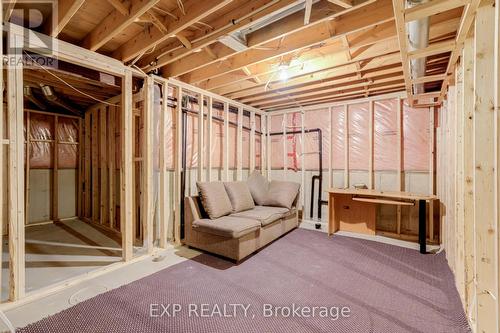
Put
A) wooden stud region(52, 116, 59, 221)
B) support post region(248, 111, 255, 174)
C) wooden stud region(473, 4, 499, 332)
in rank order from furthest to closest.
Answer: support post region(248, 111, 255, 174), wooden stud region(52, 116, 59, 221), wooden stud region(473, 4, 499, 332)

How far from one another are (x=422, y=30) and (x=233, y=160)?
3.37 metres

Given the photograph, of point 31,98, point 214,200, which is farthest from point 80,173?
point 214,200

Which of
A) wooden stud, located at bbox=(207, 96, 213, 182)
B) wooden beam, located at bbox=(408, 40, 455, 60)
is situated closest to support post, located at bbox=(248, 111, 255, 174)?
wooden stud, located at bbox=(207, 96, 213, 182)

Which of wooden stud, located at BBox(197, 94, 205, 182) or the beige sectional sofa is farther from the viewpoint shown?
wooden stud, located at BBox(197, 94, 205, 182)

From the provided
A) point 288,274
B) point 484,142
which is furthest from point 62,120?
point 484,142

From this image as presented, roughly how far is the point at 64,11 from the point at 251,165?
11.8ft

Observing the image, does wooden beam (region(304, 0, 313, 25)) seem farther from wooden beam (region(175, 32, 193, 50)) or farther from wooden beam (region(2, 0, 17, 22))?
wooden beam (region(2, 0, 17, 22))

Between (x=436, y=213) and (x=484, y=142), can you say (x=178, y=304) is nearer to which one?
(x=484, y=142)

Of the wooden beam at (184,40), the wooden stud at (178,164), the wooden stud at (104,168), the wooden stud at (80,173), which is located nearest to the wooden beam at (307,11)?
the wooden beam at (184,40)

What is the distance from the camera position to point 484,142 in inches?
56.9

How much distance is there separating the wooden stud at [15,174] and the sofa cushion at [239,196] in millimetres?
2302

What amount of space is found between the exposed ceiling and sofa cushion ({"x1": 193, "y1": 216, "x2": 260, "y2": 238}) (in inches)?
76.5

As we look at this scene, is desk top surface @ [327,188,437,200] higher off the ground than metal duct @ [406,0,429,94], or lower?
lower

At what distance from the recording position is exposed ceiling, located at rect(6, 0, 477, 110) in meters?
1.89
